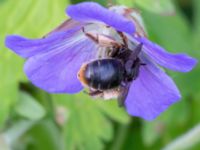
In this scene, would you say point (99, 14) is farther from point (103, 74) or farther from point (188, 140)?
point (188, 140)

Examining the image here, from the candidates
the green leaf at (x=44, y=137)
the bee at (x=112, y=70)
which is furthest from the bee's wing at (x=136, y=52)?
the green leaf at (x=44, y=137)

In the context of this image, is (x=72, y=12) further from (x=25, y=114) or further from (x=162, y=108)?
(x=25, y=114)

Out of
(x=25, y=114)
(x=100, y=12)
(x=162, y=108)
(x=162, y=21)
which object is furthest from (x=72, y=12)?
(x=162, y=21)

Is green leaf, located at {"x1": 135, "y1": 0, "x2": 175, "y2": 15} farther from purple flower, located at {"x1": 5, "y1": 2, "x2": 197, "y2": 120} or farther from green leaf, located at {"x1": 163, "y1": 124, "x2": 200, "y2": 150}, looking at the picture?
green leaf, located at {"x1": 163, "y1": 124, "x2": 200, "y2": 150}

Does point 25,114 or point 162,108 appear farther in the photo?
point 25,114

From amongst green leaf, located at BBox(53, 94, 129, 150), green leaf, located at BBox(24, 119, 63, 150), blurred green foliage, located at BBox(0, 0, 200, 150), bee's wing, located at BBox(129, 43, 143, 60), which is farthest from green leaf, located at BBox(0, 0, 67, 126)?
bee's wing, located at BBox(129, 43, 143, 60)

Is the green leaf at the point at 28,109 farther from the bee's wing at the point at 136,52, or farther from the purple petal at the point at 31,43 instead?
the bee's wing at the point at 136,52
